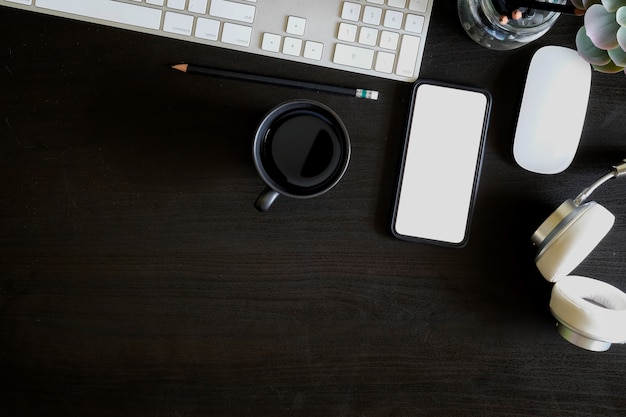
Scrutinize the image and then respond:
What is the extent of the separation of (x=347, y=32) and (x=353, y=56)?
26mm

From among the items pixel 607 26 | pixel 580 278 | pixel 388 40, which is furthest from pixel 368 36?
pixel 580 278

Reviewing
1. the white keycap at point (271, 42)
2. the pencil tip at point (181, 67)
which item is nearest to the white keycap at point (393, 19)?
the white keycap at point (271, 42)

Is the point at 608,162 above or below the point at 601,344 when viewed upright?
above

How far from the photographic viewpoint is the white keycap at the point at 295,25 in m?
0.62

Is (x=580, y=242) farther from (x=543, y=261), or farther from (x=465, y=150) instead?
(x=465, y=150)

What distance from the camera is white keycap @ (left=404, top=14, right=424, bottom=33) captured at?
0.63 metres

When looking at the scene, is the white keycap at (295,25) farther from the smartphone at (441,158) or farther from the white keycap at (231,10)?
the smartphone at (441,158)

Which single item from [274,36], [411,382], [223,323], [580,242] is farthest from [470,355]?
[274,36]

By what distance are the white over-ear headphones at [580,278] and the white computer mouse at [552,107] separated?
0.06 meters

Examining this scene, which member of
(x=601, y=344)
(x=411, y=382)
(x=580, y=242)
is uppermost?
(x=580, y=242)

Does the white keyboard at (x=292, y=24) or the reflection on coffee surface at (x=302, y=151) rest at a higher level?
the white keyboard at (x=292, y=24)

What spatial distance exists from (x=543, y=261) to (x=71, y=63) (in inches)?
22.2

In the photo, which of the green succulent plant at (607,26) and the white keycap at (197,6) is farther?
the white keycap at (197,6)

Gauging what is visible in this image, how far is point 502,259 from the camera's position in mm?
676
